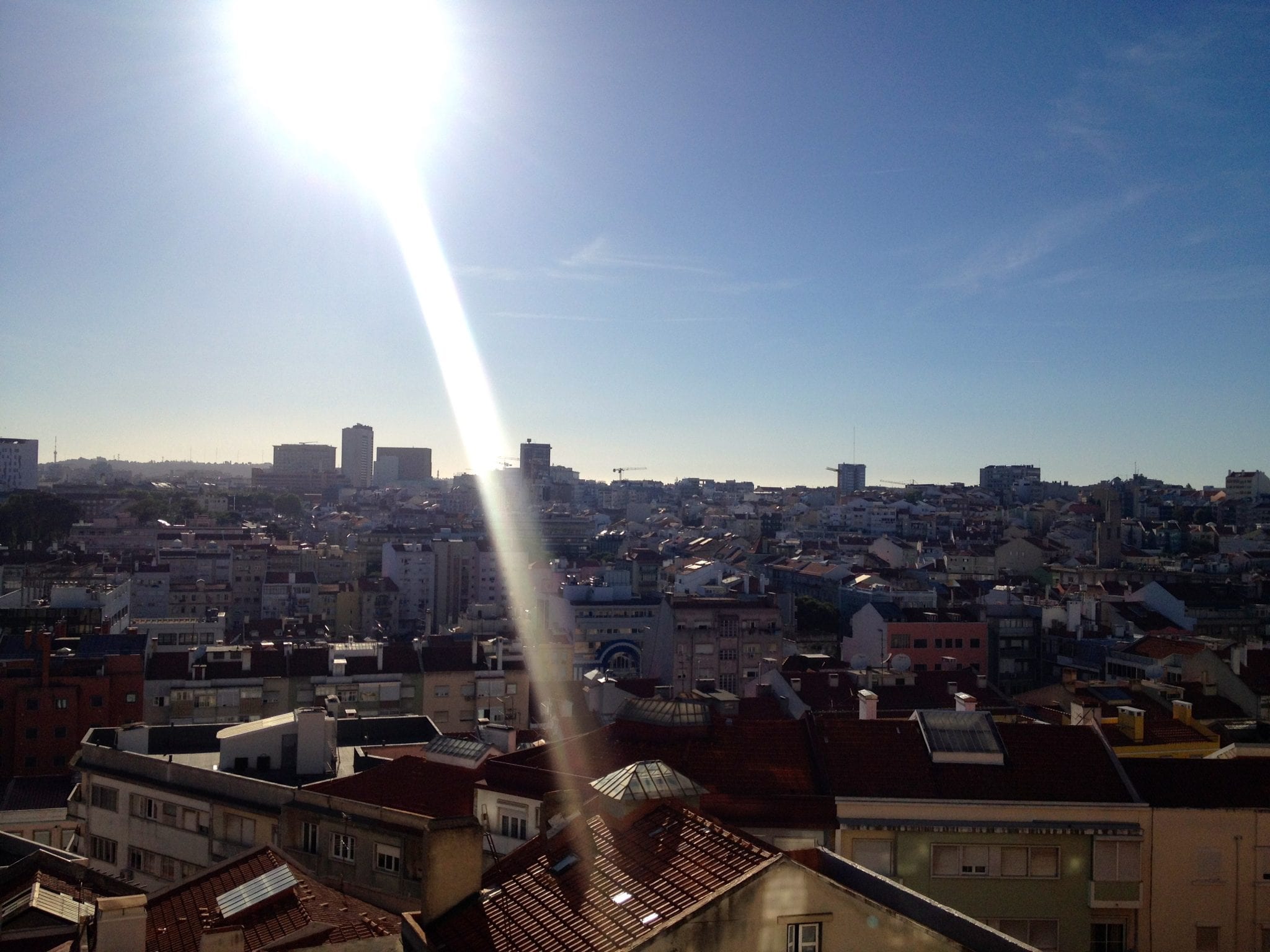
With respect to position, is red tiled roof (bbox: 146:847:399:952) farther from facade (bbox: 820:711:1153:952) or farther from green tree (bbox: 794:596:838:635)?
green tree (bbox: 794:596:838:635)

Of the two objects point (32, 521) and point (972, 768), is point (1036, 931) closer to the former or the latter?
point (972, 768)

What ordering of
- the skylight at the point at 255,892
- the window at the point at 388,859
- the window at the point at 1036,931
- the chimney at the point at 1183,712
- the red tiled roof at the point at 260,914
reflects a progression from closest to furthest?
the red tiled roof at the point at 260,914 < the skylight at the point at 255,892 < the window at the point at 1036,931 < the window at the point at 388,859 < the chimney at the point at 1183,712

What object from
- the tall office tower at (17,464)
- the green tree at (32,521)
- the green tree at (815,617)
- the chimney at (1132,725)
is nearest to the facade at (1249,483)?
the tall office tower at (17,464)

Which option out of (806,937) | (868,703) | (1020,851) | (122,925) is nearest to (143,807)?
(122,925)

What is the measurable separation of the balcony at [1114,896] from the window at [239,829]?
13.6m

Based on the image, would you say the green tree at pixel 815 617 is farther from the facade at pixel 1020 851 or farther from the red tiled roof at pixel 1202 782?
the facade at pixel 1020 851

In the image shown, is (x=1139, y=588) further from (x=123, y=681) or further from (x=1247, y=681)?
(x=123, y=681)

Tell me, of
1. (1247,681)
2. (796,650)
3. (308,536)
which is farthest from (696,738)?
(308,536)

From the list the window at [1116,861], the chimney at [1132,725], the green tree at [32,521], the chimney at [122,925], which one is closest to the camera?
the chimney at [122,925]

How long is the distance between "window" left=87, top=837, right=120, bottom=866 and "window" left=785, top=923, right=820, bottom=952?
1854 cm

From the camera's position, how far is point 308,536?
15225cm

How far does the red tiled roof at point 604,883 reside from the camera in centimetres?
864

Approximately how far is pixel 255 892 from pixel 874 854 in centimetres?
757

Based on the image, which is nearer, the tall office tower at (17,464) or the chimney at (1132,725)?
the chimney at (1132,725)
